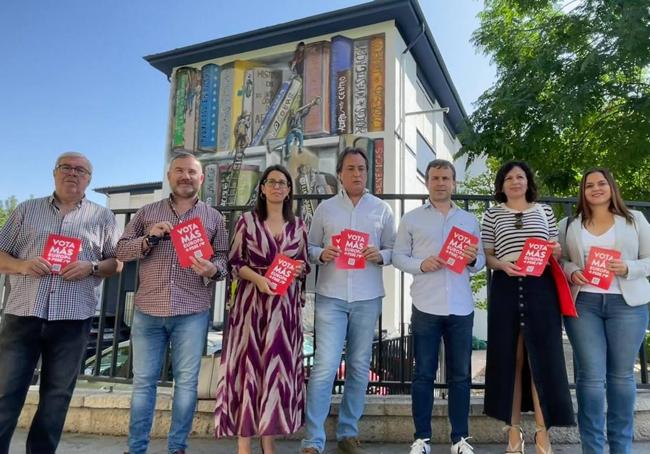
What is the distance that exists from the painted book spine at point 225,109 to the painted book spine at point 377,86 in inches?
186

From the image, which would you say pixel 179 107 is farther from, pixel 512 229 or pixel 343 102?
pixel 512 229

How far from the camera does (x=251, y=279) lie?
262 centimetres

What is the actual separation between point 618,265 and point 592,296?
24 cm

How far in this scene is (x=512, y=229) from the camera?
2.75 meters

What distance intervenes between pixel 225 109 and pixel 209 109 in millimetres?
678

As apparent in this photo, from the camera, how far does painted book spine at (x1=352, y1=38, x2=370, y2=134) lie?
11.8 metres

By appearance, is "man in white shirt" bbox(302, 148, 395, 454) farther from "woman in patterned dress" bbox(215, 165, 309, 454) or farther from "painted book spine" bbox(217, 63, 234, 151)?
"painted book spine" bbox(217, 63, 234, 151)

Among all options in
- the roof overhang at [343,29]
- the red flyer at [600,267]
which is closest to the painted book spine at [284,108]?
the roof overhang at [343,29]

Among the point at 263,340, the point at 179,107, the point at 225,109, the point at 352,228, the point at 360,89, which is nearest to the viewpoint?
the point at 263,340

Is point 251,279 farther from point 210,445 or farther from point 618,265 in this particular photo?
point 618,265

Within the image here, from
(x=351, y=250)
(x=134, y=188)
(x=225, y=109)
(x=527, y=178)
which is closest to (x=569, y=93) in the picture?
(x=527, y=178)

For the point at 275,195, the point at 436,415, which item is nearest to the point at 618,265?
the point at 436,415

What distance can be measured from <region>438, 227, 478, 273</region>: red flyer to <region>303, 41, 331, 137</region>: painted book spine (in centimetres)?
989

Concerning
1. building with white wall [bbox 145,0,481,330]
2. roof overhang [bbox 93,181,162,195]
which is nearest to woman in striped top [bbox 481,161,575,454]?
building with white wall [bbox 145,0,481,330]
